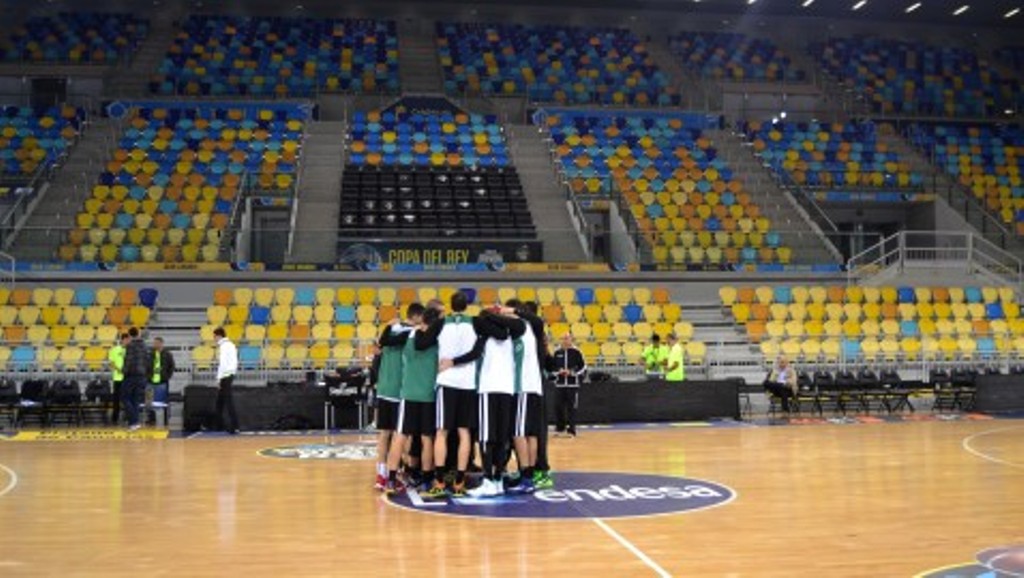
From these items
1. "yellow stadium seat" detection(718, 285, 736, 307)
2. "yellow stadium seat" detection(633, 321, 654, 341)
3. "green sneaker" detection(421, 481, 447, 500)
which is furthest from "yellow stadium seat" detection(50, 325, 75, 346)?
"yellow stadium seat" detection(718, 285, 736, 307)

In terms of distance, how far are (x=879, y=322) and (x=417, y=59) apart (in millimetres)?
18764

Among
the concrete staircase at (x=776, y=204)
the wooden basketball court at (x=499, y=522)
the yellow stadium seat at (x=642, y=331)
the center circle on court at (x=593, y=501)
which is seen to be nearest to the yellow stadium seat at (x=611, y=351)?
the yellow stadium seat at (x=642, y=331)

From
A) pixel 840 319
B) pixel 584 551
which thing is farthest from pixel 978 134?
pixel 584 551

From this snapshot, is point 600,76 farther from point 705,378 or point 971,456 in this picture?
point 971,456

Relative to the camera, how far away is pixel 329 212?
25453 millimetres

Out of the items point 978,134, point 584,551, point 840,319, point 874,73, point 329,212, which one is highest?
point 874,73

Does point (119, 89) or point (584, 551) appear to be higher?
point (119, 89)

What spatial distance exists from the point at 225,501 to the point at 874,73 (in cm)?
3369

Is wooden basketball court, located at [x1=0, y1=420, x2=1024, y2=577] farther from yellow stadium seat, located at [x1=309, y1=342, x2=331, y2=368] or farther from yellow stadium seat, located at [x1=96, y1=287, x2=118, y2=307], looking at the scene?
yellow stadium seat, located at [x1=96, y1=287, x2=118, y2=307]

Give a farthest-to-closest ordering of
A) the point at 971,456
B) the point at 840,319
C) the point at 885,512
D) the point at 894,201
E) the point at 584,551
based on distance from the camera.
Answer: the point at 894,201, the point at 840,319, the point at 971,456, the point at 885,512, the point at 584,551

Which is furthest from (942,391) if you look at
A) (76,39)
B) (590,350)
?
(76,39)

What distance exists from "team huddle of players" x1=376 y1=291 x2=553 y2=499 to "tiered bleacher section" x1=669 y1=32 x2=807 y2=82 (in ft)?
93.6

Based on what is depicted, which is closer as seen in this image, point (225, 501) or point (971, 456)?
point (225, 501)

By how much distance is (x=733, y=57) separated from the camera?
124 ft
